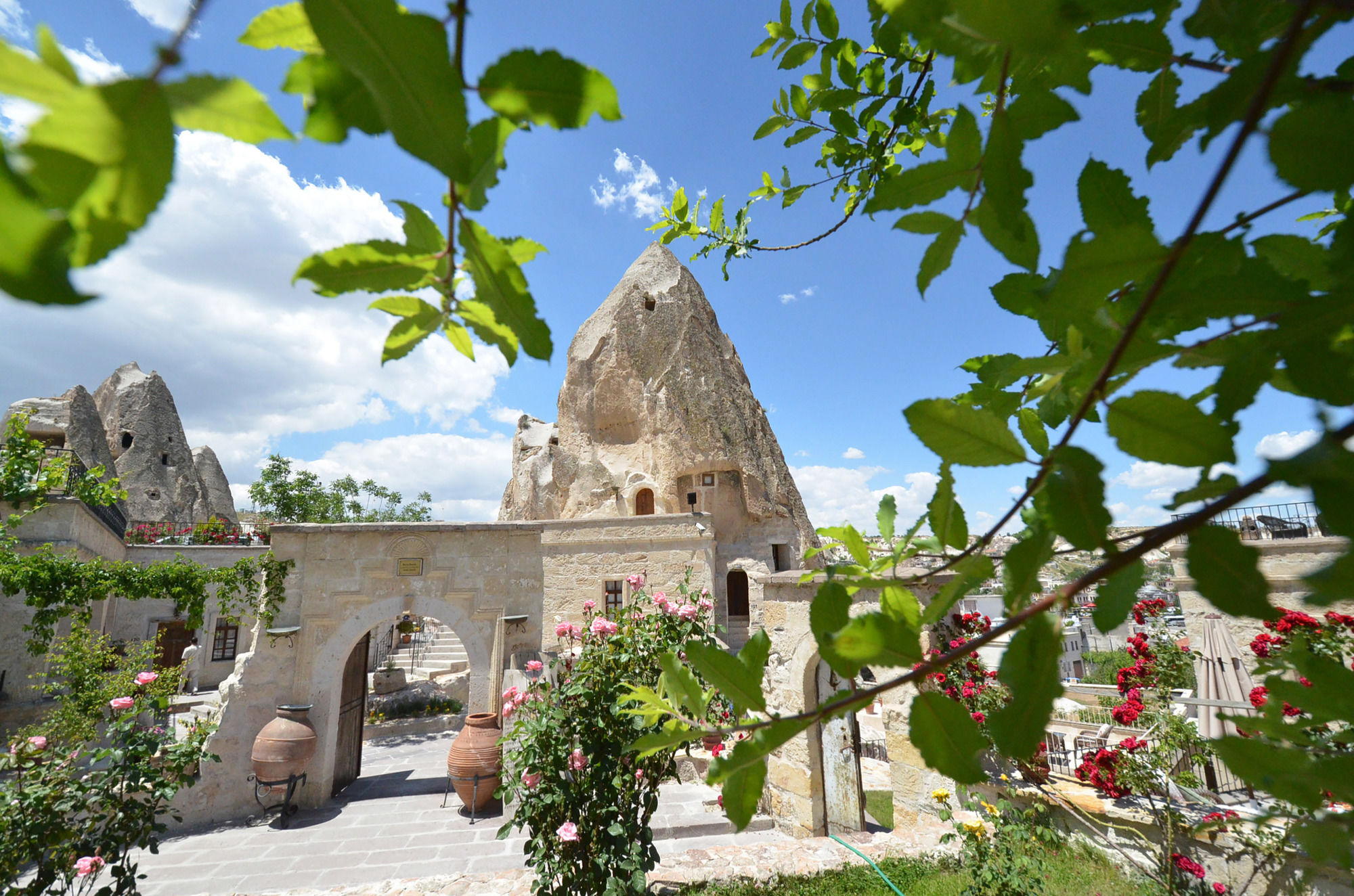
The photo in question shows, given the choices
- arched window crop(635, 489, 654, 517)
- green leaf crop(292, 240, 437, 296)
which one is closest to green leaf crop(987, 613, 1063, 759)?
green leaf crop(292, 240, 437, 296)

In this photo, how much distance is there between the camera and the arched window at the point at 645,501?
78.0ft

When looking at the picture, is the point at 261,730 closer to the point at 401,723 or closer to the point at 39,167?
the point at 401,723

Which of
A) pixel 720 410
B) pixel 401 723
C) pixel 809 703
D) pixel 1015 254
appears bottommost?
pixel 401 723

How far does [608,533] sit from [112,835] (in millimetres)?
8075

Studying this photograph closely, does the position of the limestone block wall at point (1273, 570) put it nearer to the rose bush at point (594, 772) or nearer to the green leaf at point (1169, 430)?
the rose bush at point (594, 772)

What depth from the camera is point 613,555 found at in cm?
1166

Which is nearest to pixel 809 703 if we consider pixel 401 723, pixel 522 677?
pixel 522 677

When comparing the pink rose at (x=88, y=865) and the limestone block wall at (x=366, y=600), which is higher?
the limestone block wall at (x=366, y=600)

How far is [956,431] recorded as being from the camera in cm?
56

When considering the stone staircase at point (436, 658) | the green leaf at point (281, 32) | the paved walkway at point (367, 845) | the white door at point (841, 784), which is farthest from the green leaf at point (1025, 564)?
the stone staircase at point (436, 658)

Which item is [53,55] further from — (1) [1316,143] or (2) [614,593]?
(2) [614,593]

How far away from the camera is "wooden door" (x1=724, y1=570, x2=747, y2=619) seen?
21.6m

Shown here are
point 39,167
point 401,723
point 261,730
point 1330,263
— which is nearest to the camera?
point 39,167

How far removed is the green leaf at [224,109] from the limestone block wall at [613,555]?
1129cm
